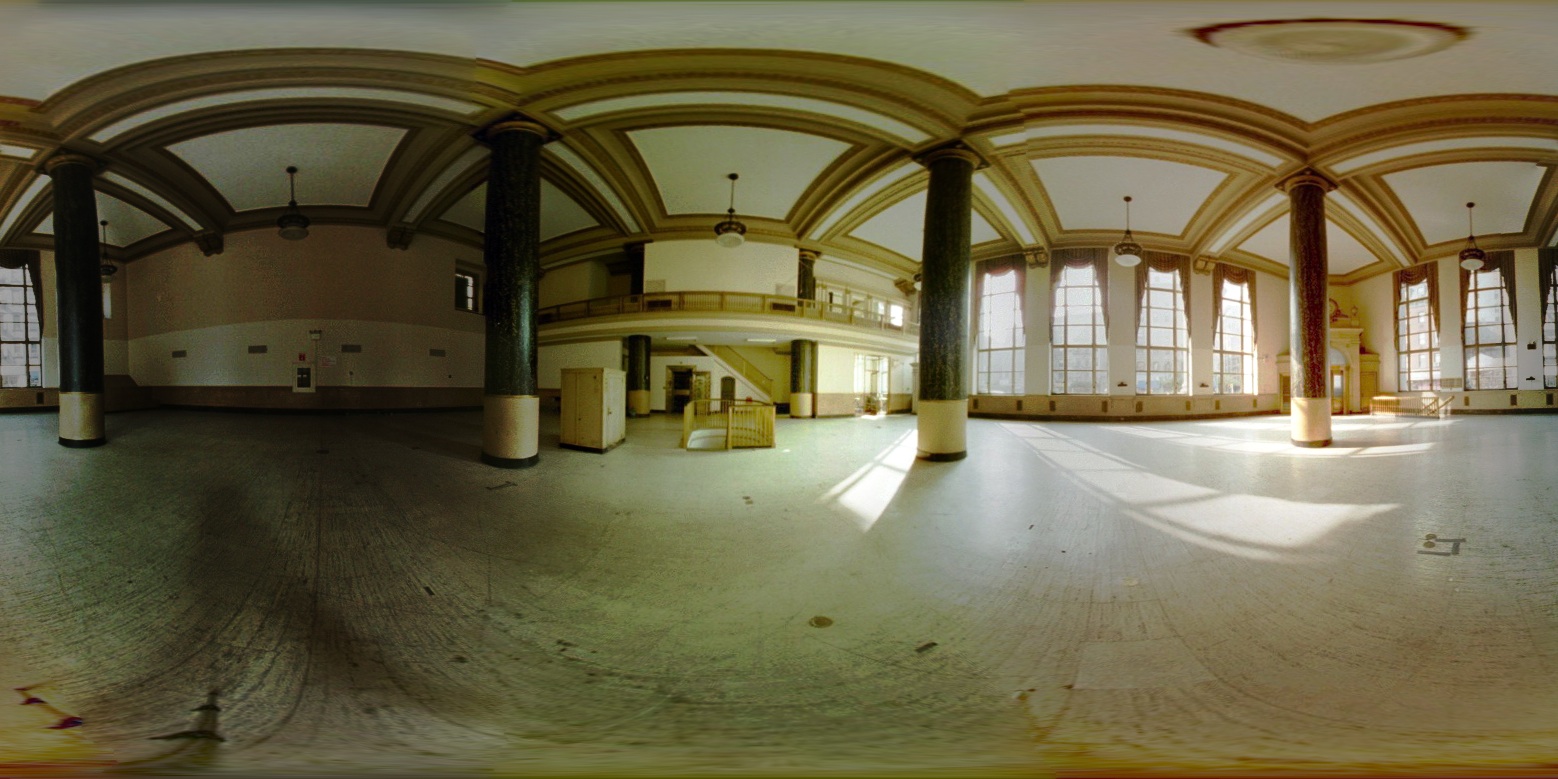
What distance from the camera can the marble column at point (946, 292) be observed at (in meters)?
6.53

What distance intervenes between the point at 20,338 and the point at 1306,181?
14609 millimetres

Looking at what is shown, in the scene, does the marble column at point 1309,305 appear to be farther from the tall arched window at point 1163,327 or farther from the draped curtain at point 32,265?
the draped curtain at point 32,265

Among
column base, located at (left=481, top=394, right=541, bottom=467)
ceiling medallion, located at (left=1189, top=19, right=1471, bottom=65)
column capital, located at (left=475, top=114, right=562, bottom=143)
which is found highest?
column capital, located at (left=475, top=114, right=562, bottom=143)

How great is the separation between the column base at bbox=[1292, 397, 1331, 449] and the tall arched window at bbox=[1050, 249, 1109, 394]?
651cm

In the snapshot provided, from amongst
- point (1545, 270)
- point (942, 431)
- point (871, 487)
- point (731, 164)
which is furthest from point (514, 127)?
point (1545, 270)

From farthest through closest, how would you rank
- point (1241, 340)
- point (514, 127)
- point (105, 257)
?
point (1241, 340) < point (514, 127) < point (105, 257)

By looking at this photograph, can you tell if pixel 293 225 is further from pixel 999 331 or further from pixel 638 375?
pixel 999 331

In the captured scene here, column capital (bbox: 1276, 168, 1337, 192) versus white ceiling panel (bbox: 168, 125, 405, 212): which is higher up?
column capital (bbox: 1276, 168, 1337, 192)

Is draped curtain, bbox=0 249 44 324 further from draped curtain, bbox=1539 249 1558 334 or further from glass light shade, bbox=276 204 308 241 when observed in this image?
draped curtain, bbox=1539 249 1558 334

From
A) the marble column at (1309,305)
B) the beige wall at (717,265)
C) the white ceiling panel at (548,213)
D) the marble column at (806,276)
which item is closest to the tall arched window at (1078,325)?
the marble column at (1309,305)

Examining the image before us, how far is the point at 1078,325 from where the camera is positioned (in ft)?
49.0

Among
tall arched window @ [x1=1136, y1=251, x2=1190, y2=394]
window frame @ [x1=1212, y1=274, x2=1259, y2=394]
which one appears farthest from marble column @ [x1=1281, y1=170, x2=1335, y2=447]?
window frame @ [x1=1212, y1=274, x2=1259, y2=394]

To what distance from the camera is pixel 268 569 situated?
227cm

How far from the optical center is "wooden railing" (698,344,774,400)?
16.5 meters
